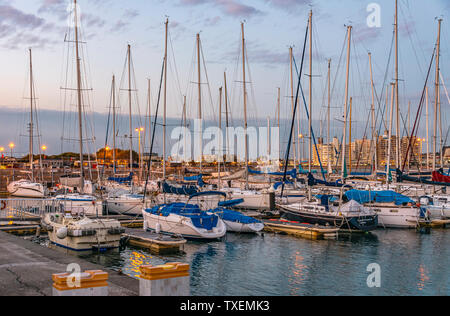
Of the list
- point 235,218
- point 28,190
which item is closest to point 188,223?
point 235,218

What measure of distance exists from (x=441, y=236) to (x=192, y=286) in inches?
801

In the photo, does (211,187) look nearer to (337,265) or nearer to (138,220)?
(138,220)

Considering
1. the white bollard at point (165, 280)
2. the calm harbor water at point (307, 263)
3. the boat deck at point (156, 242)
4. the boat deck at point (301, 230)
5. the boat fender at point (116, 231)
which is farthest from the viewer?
the boat deck at point (301, 230)

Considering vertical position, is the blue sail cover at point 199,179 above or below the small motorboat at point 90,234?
above

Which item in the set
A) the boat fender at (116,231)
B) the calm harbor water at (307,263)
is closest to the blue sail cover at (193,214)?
the calm harbor water at (307,263)

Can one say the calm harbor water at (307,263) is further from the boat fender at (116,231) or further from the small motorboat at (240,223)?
the boat fender at (116,231)

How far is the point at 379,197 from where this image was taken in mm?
34750

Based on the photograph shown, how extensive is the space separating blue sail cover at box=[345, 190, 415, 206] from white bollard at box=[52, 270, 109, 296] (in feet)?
92.0

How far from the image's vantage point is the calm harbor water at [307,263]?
17.3m

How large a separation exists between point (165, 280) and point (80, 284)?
1.62 m

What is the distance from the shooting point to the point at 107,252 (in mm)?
23703

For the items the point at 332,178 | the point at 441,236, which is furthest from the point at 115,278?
the point at 332,178

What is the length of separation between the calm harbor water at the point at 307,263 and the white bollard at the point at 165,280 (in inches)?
304
